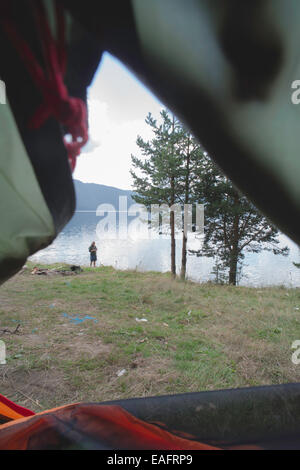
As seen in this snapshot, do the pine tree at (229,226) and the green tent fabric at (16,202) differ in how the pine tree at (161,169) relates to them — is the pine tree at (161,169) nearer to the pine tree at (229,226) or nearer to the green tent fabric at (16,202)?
A: the pine tree at (229,226)

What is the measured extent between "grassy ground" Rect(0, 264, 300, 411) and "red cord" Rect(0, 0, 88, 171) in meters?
2.25

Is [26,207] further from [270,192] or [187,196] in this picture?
[187,196]

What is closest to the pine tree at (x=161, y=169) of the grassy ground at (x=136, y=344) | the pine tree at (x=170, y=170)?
the pine tree at (x=170, y=170)

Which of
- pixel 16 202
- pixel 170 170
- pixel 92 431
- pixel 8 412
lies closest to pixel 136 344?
pixel 8 412

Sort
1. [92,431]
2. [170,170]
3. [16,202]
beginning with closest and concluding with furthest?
[16,202]
[92,431]
[170,170]

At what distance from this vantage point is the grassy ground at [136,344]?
7.23ft

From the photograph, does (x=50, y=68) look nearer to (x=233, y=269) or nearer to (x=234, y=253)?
(x=234, y=253)

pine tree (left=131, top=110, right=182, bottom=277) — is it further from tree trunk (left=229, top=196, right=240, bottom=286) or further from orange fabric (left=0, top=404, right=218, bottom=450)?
orange fabric (left=0, top=404, right=218, bottom=450)

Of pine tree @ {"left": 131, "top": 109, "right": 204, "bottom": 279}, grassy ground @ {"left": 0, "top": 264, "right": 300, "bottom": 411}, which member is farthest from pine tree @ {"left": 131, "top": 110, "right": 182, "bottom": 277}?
grassy ground @ {"left": 0, "top": 264, "right": 300, "bottom": 411}

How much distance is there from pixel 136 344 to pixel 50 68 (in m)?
3.08

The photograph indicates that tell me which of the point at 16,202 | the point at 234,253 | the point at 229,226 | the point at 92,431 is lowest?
the point at 234,253

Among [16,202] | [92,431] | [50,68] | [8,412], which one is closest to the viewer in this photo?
[50,68]

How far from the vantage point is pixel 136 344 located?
3010 millimetres

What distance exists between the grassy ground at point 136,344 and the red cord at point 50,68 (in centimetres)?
225
